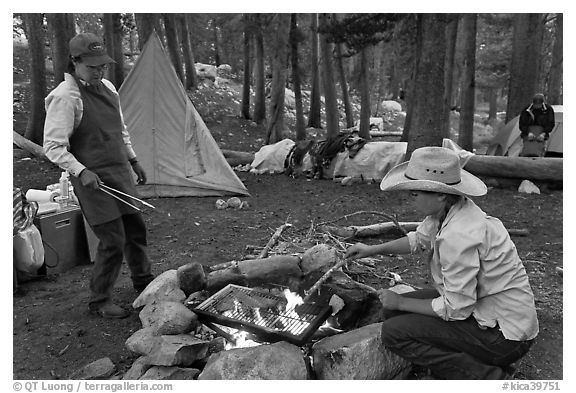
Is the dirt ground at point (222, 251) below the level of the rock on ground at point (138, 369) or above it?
below

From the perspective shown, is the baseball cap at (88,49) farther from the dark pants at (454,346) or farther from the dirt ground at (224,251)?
the dark pants at (454,346)

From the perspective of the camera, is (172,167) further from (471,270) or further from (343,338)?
(471,270)

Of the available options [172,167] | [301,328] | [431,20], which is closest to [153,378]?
[301,328]

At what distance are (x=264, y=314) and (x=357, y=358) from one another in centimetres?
66

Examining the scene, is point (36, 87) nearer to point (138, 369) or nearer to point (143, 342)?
point (143, 342)

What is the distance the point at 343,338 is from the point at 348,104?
1526cm

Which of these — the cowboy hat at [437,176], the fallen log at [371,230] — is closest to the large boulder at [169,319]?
the cowboy hat at [437,176]

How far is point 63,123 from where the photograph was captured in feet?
9.55

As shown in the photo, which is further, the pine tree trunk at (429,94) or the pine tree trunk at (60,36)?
the pine tree trunk at (60,36)

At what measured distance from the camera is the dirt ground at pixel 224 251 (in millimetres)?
2781

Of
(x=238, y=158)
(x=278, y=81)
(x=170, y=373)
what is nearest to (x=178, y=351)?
(x=170, y=373)

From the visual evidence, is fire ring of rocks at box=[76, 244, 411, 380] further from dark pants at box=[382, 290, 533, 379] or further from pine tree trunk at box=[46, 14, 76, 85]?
pine tree trunk at box=[46, 14, 76, 85]

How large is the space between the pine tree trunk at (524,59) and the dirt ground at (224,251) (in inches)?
122

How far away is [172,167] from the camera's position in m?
6.83
